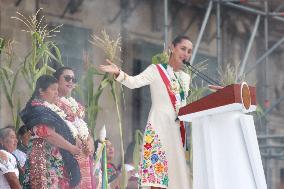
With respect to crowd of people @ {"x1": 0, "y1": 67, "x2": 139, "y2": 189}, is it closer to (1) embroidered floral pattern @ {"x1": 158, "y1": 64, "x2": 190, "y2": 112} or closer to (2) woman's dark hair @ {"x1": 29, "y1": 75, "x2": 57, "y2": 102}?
(2) woman's dark hair @ {"x1": 29, "y1": 75, "x2": 57, "y2": 102}

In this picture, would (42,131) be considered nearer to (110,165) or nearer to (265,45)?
(110,165)

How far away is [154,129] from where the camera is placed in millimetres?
8305

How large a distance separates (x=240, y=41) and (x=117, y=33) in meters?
2.83

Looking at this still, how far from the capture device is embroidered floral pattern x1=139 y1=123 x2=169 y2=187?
8.15 m

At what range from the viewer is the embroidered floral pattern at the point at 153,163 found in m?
8.15

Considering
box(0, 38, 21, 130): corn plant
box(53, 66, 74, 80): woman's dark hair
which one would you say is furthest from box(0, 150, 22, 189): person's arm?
box(53, 66, 74, 80): woman's dark hair

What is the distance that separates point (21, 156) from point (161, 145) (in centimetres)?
131

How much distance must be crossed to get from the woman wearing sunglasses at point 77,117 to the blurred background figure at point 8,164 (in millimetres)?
579

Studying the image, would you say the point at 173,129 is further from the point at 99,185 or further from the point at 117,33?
the point at 117,33

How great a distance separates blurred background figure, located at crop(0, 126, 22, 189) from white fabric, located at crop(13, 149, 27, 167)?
4 centimetres

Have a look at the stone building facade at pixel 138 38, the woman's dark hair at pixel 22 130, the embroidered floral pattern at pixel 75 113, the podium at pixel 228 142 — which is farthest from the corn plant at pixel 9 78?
the podium at pixel 228 142

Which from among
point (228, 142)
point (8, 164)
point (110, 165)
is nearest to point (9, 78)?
point (8, 164)

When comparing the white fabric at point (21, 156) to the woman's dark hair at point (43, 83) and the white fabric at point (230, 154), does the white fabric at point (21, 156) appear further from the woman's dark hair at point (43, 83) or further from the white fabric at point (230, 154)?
the white fabric at point (230, 154)

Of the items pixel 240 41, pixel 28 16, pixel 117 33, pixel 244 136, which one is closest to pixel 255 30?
pixel 240 41
